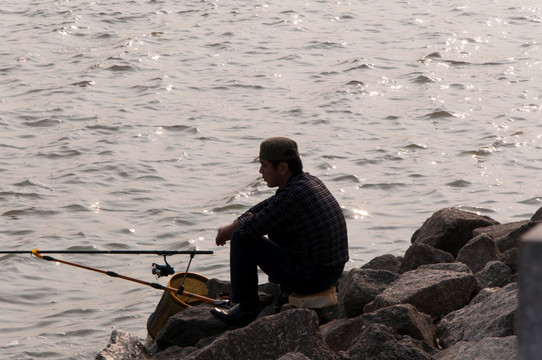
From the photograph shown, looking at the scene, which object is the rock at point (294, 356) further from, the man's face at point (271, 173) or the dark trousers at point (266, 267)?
the man's face at point (271, 173)

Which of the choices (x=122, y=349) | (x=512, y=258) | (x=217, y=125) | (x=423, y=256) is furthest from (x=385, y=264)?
(x=217, y=125)

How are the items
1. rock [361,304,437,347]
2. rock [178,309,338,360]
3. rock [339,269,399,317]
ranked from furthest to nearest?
rock [339,269,399,317] → rock [361,304,437,347] → rock [178,309,338,360]

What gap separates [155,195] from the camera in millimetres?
10594

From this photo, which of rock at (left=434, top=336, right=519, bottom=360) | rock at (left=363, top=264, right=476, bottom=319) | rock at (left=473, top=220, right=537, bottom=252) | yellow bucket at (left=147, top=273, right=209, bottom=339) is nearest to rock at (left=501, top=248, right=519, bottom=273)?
rock at (left=473, top=220, right=537, bottom=252)

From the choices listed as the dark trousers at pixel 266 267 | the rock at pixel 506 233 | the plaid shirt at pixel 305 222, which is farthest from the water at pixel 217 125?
the plaid shirt at pixel 305 222

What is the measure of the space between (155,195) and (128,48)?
7.42 m

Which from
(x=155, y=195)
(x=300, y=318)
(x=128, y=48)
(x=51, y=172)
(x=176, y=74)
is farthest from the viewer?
(x=128, y=48)

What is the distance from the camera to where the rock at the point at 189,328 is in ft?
19.2

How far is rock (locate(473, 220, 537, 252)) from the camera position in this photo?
6602mm

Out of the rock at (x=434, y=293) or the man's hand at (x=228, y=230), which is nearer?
the rock at (x=434, y=293)

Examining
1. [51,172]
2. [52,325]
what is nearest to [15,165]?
[51,172]

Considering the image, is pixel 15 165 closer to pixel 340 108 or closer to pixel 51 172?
pixel 51 172

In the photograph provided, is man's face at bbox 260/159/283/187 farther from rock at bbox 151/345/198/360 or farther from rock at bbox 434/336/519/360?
rock at bbox 434/336/519/360

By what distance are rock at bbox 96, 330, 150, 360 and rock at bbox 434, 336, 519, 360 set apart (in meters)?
1.91
